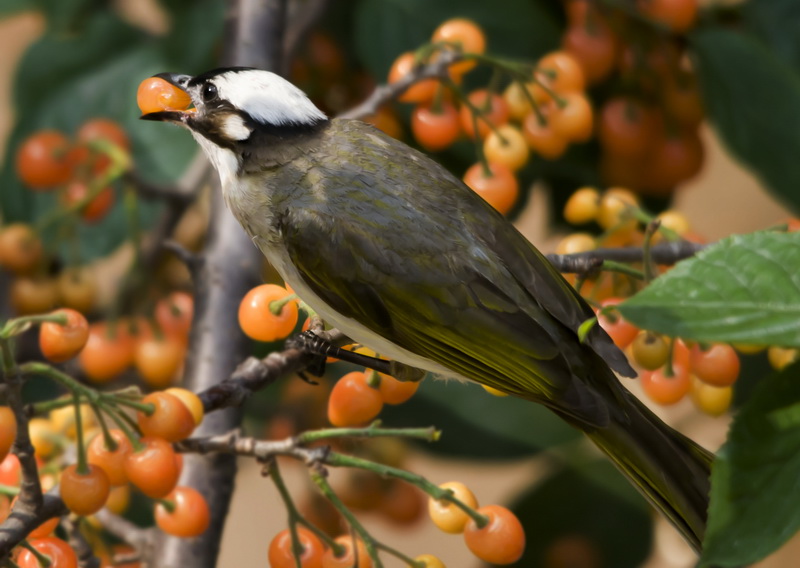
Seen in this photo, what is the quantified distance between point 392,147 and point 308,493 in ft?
2.42

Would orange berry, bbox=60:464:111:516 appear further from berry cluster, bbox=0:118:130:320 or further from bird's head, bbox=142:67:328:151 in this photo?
berry cluster, bbox=0:118:130:320

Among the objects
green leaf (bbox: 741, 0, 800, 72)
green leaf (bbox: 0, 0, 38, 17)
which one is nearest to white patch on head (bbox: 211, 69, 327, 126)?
green leaf (bbox: 0, 0, 38, 17)

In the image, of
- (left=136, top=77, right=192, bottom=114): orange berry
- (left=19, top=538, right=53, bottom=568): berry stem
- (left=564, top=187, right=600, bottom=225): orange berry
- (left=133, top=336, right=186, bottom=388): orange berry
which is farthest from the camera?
(left=133, top=336, right=186, bottom=388): orange berry

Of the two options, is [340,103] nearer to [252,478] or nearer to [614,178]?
[614,178]

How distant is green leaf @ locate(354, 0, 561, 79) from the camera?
1673mm


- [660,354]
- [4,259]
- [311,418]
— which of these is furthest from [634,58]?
[4,259]

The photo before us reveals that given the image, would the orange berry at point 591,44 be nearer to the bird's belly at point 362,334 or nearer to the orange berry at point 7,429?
the bird's belly at point 362,334

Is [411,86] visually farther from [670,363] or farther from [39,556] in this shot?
[39,556]

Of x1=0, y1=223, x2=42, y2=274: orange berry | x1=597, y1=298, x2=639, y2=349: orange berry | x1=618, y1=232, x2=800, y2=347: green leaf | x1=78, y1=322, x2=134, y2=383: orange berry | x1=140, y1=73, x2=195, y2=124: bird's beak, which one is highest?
x1=618, y1=232, x2=800, y2=347: green leaf

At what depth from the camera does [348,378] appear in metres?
1.10

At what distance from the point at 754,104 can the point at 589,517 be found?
2.44ft

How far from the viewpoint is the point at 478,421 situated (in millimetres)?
1758

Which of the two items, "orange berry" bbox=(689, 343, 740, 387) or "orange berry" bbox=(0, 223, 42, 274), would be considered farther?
"orange berry" bbox=(0, 223, 42, 274)

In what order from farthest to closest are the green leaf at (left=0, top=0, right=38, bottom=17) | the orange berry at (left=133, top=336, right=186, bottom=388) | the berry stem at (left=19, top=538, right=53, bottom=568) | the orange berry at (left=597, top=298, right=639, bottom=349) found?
the green leaf at (left=0, top=0, right=38, bottom=17) < the orange berry at (left=133, top=336, right=186, bottom=388) < the orange berry at (left=597, top=298, right=639, bottom=349) < the berry stem at (left=19, top=538, right=53, bottom=568)
